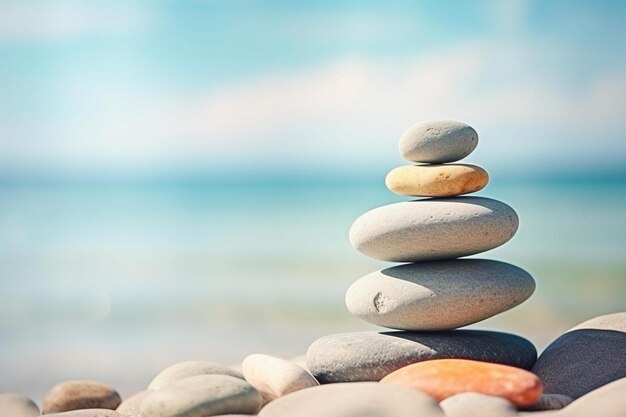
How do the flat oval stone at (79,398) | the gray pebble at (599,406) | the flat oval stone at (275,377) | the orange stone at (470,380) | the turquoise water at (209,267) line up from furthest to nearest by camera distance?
the turquoise water at (209,267), the flat oval stone at (79,398), the flat oval stone at (275,377), the orange stone at (470,380), the gray pebble at (599,406)

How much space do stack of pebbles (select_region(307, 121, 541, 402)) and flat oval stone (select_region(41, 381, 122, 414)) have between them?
2.29 ft

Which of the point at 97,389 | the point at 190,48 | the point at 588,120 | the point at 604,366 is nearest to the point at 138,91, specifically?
the point at 190,48

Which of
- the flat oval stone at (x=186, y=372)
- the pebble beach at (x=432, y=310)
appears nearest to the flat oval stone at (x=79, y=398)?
the pebble beach at (x=432, y=310)

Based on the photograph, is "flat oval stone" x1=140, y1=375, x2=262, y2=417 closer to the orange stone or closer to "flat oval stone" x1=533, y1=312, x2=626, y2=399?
→ the orange stone

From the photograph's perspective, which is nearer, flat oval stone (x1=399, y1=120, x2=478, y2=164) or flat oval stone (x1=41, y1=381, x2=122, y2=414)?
flat oval stone (x1=399, y1=120, x2=478, y2=164)

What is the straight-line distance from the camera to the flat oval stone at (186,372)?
2.63m

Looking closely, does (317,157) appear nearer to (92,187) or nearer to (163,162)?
(163,162)

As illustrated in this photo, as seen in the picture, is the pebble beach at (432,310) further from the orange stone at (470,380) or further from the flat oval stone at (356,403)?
the flat oval stone at (356,403)

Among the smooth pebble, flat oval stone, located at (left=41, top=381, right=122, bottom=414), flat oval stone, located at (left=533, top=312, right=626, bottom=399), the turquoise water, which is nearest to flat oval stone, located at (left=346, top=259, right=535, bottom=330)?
flat oval stone, located at (left=533, top=312, right=626, bottom=399)

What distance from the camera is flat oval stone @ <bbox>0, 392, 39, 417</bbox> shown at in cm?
286

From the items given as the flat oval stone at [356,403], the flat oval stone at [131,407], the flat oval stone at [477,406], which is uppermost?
the flat oval stone at [356,403]

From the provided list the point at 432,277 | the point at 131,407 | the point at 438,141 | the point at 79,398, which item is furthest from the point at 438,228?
the point at 79,398

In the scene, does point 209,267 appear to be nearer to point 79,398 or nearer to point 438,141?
point 79,398

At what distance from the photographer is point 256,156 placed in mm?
10070
